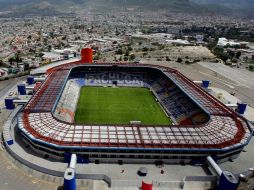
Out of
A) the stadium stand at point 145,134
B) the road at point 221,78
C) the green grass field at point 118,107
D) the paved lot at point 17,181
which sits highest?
the stadium stand at point 145,134

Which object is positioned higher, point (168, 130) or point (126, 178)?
point (168, 130)

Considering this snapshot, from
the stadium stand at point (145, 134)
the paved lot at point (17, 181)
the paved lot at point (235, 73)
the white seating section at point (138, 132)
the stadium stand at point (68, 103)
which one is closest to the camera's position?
the paved lot at point (17, 181)

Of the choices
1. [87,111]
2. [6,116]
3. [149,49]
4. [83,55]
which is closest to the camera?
[6,116]

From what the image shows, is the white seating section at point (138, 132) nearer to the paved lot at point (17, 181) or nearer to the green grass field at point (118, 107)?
the green grass field at point (118, 107)

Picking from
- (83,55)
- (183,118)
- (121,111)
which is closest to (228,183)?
(183,118)

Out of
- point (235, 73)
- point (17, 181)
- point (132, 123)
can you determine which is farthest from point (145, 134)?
point (235, 73)

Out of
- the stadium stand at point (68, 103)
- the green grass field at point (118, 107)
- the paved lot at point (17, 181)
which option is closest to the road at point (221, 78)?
the green grass field at point (118, 107)

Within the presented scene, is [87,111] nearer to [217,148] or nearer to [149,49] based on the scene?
[217,148]

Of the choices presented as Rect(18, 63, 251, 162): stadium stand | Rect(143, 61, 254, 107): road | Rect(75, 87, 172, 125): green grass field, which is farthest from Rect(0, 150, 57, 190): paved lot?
Rect(143, 61, 254, 107): road
